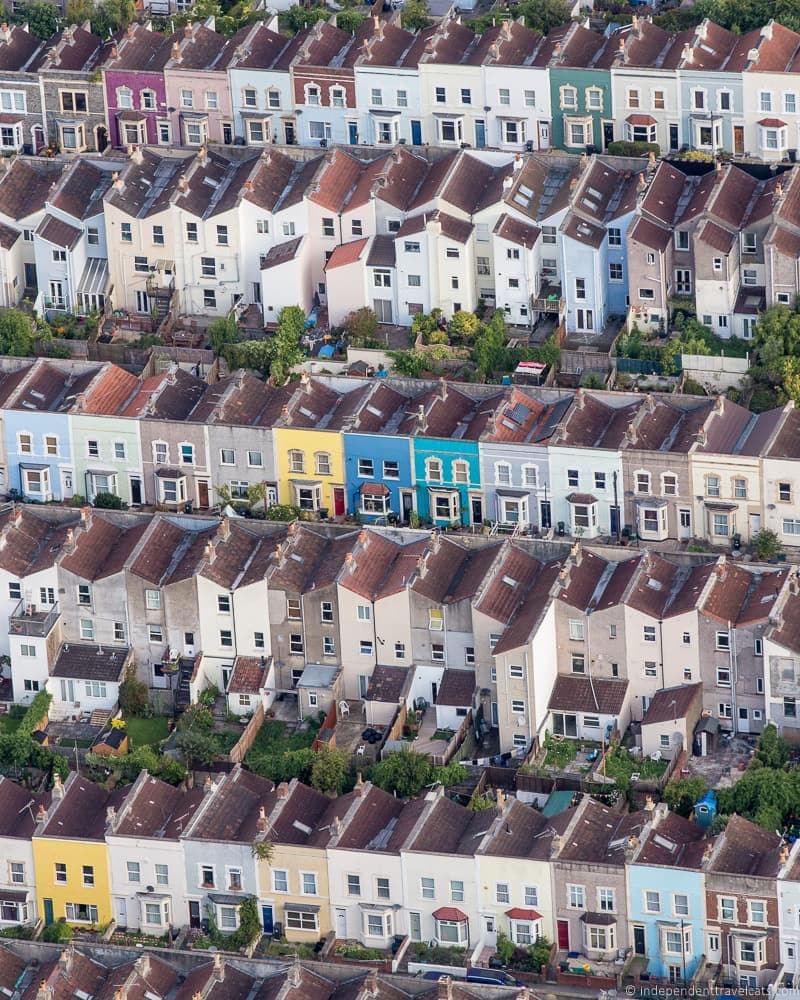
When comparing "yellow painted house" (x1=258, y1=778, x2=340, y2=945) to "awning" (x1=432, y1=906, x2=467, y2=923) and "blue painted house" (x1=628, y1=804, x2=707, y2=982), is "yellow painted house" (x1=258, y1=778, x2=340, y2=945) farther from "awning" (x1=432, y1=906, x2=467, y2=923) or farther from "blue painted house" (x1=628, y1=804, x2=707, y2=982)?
"blue painted house" (x1=628, y1=804, x2=707, y2=982)

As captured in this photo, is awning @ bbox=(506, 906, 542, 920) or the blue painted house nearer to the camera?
the blue painted house

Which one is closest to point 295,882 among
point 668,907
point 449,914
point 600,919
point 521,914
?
point 449,914

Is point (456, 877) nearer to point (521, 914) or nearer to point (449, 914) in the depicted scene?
point (449, 914)

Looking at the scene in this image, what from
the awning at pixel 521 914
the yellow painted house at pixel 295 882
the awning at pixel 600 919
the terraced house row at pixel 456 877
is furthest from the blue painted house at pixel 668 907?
the yellow painted house at pixel 295 882

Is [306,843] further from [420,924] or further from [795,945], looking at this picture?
[795,945]

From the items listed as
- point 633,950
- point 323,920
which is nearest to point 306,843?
point 323,920

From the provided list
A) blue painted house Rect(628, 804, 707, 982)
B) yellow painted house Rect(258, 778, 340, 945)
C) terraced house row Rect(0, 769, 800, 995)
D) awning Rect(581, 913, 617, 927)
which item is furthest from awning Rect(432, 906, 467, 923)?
blue painted house Rect(628, 804, 707, 982)
